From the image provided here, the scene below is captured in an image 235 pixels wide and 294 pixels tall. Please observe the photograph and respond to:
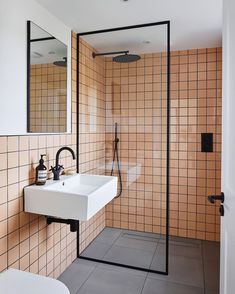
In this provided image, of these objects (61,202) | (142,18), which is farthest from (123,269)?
(142,18)

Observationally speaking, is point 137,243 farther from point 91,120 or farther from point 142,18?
point 142,18

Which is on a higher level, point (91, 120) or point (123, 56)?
point (123, 56)

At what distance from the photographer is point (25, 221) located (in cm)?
186

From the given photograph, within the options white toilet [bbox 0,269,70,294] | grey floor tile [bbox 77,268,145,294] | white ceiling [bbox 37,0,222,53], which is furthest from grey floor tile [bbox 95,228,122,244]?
white ceiling [bbox 37,0,222,53]

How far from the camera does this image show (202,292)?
2.09 m

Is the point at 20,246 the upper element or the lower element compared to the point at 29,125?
lower

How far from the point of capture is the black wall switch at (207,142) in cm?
297

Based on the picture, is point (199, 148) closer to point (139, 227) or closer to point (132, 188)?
point (132, 188)

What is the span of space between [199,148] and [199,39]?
4.09ft

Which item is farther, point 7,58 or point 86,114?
point 86,114

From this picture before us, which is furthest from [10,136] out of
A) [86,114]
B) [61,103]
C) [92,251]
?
[92,251]

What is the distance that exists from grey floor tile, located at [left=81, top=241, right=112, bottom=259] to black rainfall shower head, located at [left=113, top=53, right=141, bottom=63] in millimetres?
2135

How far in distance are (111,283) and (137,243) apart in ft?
2.50

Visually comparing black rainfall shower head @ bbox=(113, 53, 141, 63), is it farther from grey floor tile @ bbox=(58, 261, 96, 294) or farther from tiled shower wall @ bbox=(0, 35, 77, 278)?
grey floor tile @ bbox=(58, 261, 96, 294)
